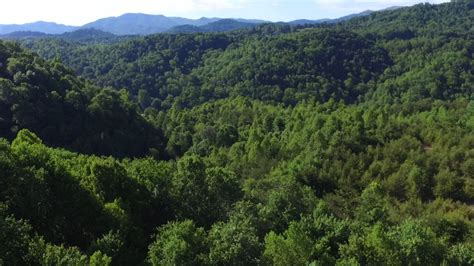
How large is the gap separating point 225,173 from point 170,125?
63305 millimetres

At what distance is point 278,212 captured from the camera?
39.2m

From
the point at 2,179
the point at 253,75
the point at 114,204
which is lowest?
the point at 253,75

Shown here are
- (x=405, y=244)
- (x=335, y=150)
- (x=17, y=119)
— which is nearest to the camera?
(x=405, y=244)

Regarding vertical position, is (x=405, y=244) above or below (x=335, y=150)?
above

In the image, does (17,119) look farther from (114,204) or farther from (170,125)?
(114,204)

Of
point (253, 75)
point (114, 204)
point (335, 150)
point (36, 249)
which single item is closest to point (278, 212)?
point (114, 204)

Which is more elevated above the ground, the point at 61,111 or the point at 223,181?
the point at 223,181

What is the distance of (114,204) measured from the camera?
35000 millimetres

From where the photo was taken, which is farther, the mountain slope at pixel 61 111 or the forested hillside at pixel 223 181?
the mountain slope at pixel 61 111

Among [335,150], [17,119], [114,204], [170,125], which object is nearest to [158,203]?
[114,204]

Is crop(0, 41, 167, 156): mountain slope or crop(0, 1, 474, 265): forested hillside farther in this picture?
crop(0, 41, 167, 156): mountain slope

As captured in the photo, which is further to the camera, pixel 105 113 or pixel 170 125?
pixel 170 125

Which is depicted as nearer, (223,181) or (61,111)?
(223,181)

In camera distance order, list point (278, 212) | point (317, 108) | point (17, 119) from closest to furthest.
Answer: point (278, 212)
point (17, 119)
point (317, 108)
